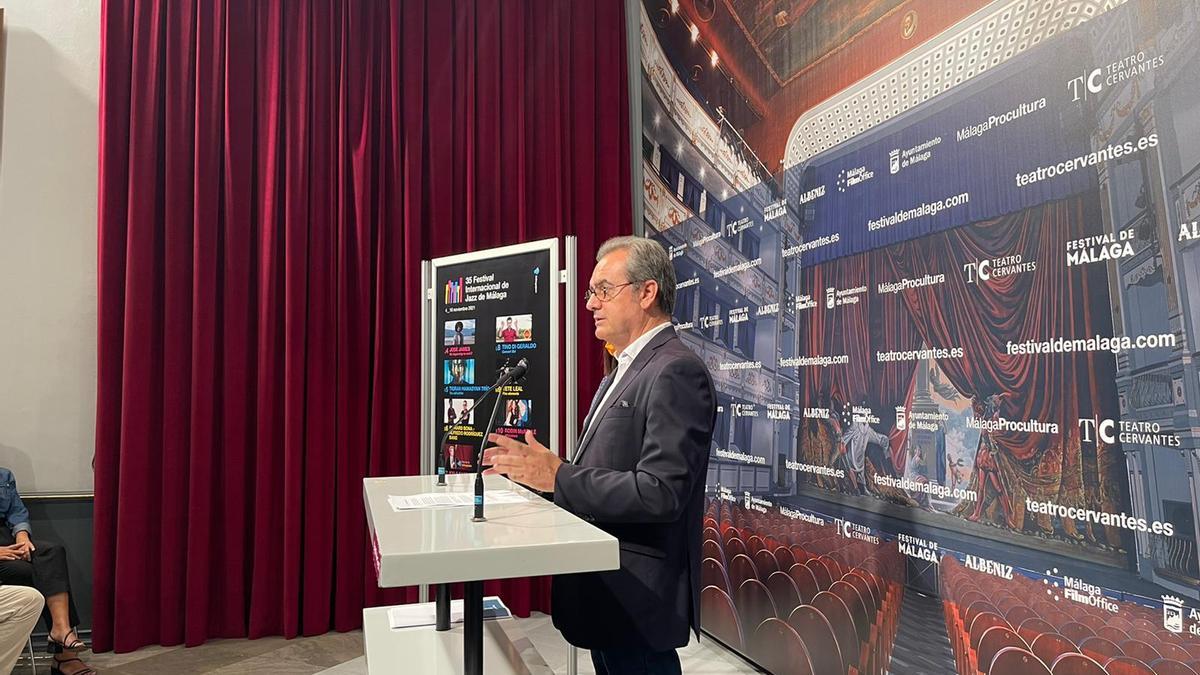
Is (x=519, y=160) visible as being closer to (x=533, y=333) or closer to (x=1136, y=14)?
(x=533, y=333)

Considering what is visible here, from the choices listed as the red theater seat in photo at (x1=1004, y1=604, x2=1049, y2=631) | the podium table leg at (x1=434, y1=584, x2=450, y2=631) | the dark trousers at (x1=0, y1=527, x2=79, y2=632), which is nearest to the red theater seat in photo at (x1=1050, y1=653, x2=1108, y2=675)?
the red theater seat in photo at (x1=1004, y1=604, x2=1049, y2=631)

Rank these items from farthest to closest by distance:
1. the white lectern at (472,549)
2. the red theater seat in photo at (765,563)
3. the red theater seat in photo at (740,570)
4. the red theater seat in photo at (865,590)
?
the red theater seat in photo at (740,570)
the red theater seat in photo at (765,563)
the red theater seat in photo at (865,590)
the white lectern at (472,549)

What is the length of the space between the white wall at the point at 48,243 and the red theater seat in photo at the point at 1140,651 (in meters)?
4.14

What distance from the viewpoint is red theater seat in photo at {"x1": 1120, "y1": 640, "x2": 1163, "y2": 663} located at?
1.55m

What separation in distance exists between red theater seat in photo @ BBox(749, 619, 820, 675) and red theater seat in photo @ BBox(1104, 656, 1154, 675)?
1151 mm

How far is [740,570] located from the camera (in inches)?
125

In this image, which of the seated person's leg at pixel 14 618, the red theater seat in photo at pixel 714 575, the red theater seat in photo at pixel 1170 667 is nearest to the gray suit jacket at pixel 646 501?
the red theater seat in photo at pixel 1170 667

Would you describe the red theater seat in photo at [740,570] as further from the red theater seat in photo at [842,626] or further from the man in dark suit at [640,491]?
the man in dark suit at [640,491]

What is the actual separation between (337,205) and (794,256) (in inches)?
94.1

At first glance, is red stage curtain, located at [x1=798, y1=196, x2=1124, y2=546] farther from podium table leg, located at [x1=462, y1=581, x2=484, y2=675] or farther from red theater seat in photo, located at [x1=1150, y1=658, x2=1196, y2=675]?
podium table leg, located at [x1=462, y1=581, x2=484, y2=675]

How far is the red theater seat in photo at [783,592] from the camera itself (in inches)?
110

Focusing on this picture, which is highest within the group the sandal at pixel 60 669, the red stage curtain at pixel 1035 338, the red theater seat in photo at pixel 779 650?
the red stage curtain at pixel 1035 338

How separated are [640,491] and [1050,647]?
3.64 ft

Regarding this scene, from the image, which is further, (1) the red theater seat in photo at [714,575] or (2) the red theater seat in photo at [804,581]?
(1) the red theater seat in photo at [714,575]
